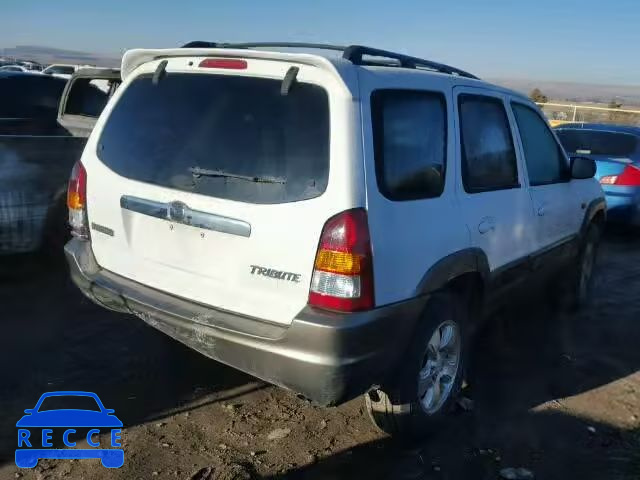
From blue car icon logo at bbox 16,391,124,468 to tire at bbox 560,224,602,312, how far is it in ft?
13.3

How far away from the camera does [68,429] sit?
3301mm

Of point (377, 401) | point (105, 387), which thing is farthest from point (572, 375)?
point (105, 387)

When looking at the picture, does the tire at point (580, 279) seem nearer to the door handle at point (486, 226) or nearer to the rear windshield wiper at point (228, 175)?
the door handle at point (486, 226)

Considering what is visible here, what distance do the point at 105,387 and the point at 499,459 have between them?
2.29 m

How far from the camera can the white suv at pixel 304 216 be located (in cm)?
271

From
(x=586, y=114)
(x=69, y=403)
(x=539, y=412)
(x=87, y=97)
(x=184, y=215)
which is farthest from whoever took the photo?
(x=586, y=114)

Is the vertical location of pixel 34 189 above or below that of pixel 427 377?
Answer: above

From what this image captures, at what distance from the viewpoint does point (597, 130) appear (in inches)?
377

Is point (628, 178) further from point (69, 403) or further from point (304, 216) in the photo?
point (69, 403)

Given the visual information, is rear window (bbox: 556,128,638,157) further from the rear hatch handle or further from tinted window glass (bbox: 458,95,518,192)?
the rear hatch handle

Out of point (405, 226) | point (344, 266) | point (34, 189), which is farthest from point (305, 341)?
point (34, 189)

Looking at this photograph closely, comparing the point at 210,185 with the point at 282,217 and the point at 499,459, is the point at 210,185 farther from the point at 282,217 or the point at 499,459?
the point at 499,459

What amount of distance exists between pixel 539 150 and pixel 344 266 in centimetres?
252

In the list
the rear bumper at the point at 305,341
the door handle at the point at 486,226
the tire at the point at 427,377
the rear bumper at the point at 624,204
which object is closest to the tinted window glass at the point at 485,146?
the door handle at the point at 486,226
